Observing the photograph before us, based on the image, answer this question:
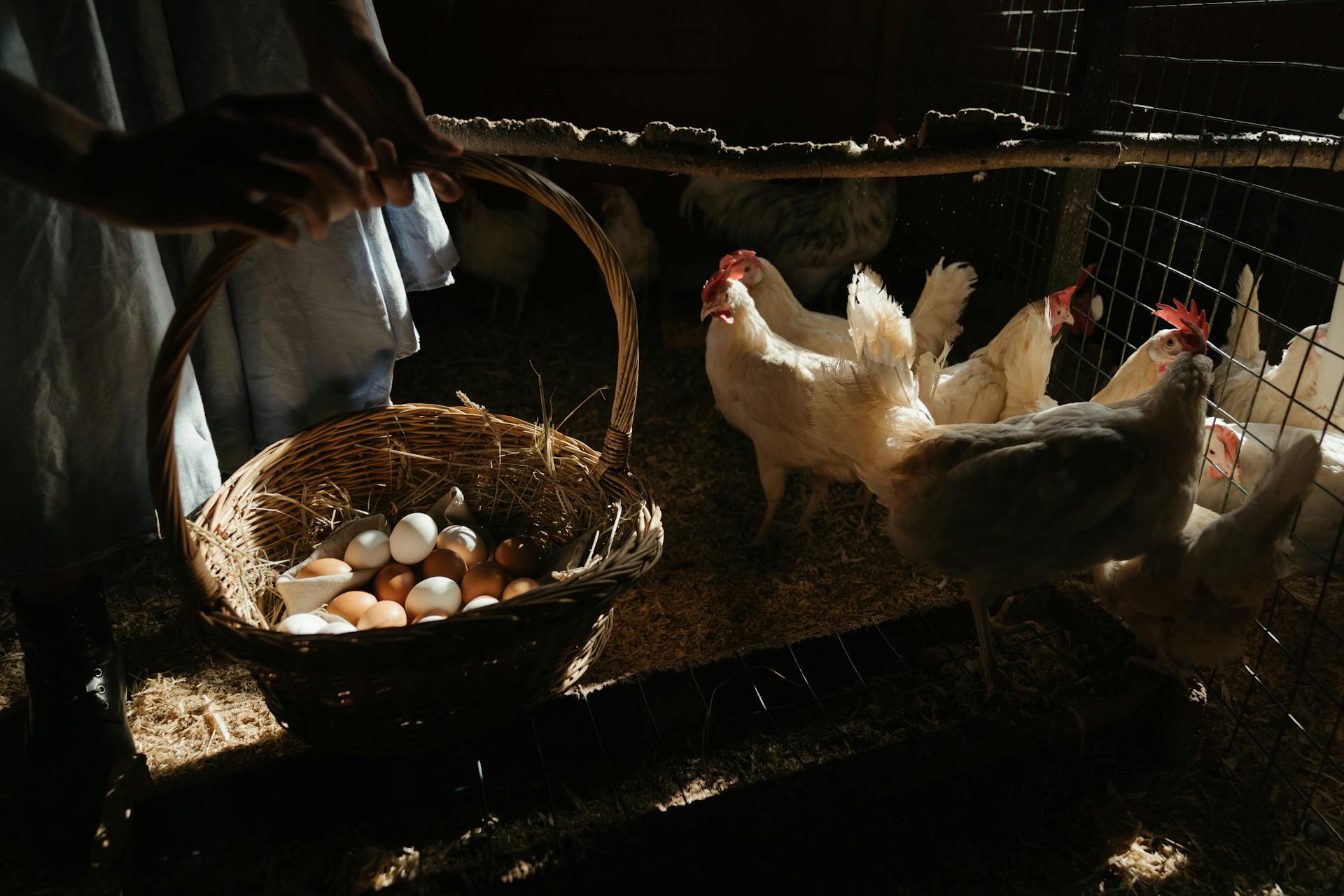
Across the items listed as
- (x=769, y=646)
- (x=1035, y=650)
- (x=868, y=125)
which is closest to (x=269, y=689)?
(x=769, y=646)

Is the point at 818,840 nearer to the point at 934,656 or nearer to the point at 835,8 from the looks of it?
the point at 934,656

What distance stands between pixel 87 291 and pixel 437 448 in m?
0.72

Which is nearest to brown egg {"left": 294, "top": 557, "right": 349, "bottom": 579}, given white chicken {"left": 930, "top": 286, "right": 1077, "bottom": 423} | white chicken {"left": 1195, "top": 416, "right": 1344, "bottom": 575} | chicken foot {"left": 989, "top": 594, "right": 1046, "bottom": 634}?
chicken foot {"left": 989, "top": 594, "right": 1046, "bottom": 634}

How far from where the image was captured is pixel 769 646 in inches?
64.7

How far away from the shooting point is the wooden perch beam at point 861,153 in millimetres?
1646

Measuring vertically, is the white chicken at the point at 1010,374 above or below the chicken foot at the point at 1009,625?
above

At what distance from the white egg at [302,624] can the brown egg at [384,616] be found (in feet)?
0.23

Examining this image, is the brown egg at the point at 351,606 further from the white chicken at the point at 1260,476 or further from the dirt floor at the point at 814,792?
the white chicken at the point at 1260,476

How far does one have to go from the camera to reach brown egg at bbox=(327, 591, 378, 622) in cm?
148

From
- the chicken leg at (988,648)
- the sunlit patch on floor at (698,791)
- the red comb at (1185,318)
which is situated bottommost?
the sunlit patch on floor at (698,791)

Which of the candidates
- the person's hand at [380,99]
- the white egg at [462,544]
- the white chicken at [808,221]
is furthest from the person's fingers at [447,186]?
the white chicken at [808,221]

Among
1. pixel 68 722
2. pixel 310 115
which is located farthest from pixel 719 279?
pixel 68 722

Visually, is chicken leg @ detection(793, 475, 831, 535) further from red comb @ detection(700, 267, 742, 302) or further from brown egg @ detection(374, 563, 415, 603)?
brown egg @ detection(374, 563, 415, 603)

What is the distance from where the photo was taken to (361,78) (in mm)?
1073
